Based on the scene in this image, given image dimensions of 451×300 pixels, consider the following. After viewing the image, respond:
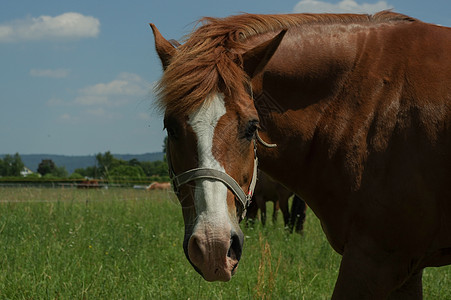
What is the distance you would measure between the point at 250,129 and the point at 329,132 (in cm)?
56

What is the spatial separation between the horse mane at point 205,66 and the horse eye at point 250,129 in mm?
158

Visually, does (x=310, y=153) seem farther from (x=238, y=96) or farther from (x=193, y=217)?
(x=193, y=217)

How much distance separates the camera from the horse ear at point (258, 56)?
225 centimetres

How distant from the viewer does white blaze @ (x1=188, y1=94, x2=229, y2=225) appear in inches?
75.8

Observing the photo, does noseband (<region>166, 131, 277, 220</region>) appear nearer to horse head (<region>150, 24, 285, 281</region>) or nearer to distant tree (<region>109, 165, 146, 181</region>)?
horse head (<region>150, 24, 285, 281</region>)

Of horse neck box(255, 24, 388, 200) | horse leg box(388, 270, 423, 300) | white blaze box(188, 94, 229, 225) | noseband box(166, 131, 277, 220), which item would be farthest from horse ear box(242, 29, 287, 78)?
horse leg box(388, 270, 423, 300)

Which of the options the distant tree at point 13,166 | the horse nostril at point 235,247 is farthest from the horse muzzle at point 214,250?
the distant tree at point 13,166

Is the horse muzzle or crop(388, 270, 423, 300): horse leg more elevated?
the horse muzzle

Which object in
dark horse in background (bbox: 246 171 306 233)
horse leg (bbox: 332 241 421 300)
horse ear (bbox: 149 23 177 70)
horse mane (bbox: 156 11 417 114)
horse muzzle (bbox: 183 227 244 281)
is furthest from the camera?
dark horse in background (bbox: 246 171 306 233)

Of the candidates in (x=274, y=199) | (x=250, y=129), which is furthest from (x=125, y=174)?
(x=250, y=129)

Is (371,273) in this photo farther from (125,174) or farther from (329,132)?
(125,174)

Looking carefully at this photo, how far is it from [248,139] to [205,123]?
0.77 ft

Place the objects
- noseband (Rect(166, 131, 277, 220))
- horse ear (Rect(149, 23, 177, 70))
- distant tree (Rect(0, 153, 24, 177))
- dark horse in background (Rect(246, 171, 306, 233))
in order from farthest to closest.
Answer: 1. distant tree (Rect(0, 153, 24, 177))
2. dark horse in background (Rect(246, 171, 306, 233))
3. horse ear (Rect(149, 23, 177, 70))
4. noseband (Rect(166, 131, 277, 220))

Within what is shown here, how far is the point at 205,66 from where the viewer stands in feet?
7.06
